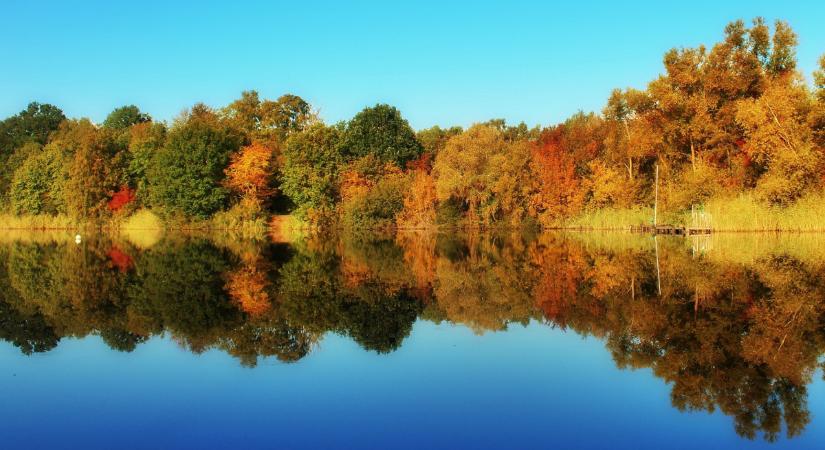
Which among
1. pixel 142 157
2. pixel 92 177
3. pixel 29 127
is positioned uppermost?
pixel 29 127

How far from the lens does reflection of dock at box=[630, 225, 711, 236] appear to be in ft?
123

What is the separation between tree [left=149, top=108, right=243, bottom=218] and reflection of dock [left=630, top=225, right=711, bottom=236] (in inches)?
1298

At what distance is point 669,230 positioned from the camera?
41188mm

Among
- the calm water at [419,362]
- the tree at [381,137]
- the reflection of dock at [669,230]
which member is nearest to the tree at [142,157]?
the tree at [381,137]

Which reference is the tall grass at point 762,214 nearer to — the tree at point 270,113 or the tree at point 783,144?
the tree at point 783,144

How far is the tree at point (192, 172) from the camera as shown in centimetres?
5397

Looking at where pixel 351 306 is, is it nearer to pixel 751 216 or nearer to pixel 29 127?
pixel 751 216

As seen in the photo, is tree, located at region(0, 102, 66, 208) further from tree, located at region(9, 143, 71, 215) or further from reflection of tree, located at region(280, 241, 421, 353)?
reflection of tree, located at region(280, 241, 421, 353)

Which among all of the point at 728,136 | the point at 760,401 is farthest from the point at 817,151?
the point at 760,401

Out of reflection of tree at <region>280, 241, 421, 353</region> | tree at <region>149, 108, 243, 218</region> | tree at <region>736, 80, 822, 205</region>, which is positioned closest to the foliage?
tree at <region>149, 108, 243, 218</region>

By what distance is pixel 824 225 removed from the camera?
3303 cm

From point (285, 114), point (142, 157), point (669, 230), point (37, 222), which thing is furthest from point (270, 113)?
point (669, 230)

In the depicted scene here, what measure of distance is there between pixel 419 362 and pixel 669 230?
120ft

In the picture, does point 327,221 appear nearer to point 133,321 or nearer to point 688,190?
point 688,190
